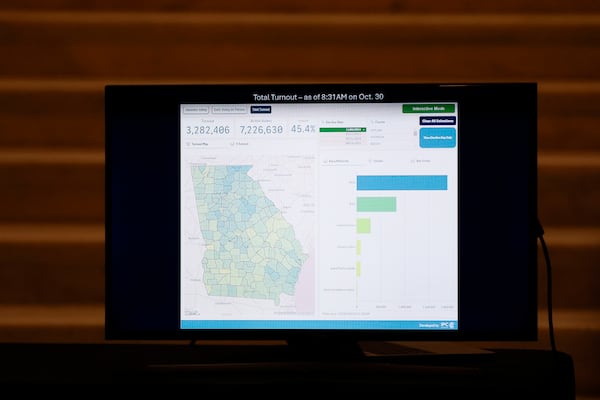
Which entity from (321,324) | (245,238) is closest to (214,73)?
(245,238)

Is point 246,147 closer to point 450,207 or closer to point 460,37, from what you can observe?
point 450,207

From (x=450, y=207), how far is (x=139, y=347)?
68 cm

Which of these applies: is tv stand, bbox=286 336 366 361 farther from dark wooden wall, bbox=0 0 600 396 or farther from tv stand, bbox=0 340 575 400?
dark wooden wall, bbox=0 0 600 396

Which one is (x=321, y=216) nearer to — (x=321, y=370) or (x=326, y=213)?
(x=326, y=213)

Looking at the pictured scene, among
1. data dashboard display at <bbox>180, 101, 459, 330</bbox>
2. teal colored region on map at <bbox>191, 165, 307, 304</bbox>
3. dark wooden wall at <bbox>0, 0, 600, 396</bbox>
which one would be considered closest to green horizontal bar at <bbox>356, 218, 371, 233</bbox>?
data dashboard display at <bbox>180, 101, 459, 330</bbox>

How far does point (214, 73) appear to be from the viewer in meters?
1.57

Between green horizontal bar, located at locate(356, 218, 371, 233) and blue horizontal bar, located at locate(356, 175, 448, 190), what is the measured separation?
54 millimetres

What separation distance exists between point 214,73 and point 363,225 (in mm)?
699

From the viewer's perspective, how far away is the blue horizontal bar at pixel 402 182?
1.06 metres

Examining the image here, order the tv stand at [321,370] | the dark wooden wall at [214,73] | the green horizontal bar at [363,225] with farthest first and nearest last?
the dark wooden wall at [214,73] < the green horizontal bar at [363,225] < the tv stand at [321,370]

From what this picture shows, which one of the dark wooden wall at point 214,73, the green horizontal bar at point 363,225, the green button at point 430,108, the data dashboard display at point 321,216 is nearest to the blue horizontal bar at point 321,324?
the data dashboard display at point 321,216

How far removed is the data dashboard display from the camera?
106 cm

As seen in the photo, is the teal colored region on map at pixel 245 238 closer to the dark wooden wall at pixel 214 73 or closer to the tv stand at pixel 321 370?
the tv stand at pixel 321 370

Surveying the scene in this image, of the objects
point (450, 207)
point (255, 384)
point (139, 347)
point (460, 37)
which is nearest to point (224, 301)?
point (255, 384)
